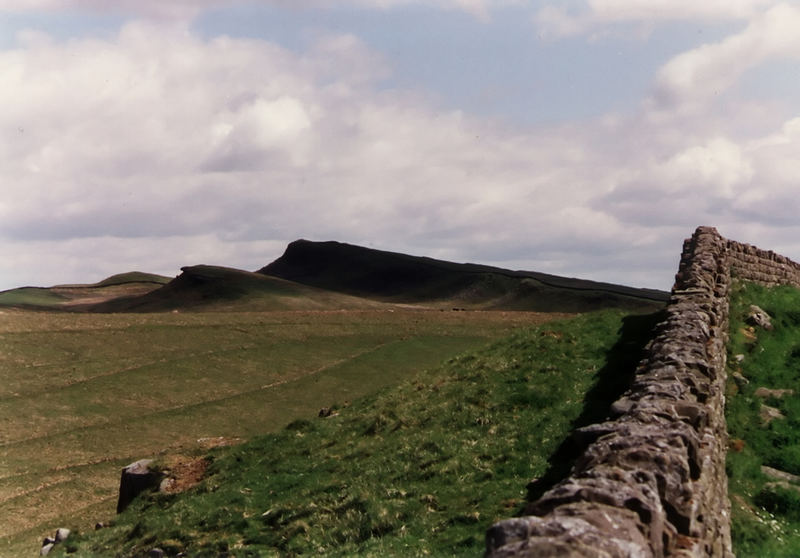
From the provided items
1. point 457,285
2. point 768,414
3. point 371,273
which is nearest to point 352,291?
point 371,273

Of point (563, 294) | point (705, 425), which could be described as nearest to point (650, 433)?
point (705, 425)

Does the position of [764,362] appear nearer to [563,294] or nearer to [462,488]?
[462,488]

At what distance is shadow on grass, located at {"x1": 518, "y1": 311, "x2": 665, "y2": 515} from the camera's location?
14992 millimetres

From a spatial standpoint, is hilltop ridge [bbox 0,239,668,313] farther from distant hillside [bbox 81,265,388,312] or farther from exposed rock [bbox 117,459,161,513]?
exposed rock [bbox 117,459,161,513]

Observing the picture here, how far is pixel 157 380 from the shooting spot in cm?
4678

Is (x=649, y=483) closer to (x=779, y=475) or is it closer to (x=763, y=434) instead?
(x=779, y=475)

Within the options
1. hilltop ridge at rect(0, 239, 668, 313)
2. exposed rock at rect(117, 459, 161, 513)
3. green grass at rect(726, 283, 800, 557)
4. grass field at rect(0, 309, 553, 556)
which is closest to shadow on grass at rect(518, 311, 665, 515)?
green grass at rect(726, 283, 800, 557)

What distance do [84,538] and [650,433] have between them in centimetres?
1724

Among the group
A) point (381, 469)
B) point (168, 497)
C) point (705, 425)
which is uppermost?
point (705, 425)

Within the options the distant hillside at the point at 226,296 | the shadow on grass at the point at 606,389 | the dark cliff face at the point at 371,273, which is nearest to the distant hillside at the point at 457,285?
the dark cliff face at the point at 371,273

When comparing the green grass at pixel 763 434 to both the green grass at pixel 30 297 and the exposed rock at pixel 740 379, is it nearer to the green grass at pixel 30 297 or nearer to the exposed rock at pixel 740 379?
the exposed rock at pixel 740 379

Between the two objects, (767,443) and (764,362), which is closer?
(767,443)

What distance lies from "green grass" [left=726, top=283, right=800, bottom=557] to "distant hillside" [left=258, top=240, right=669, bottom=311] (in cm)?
8521

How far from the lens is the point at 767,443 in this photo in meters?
20.1
